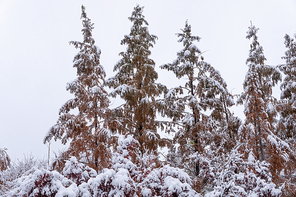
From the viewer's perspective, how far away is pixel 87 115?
11.0 metres

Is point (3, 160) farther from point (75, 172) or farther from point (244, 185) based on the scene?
point (244, 185)

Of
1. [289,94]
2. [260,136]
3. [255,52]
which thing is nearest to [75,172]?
[260,136]

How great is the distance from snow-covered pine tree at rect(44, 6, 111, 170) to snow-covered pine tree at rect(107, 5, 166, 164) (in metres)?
0.86

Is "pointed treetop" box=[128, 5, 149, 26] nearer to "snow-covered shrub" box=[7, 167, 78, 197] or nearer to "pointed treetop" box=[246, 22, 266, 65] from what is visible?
"pointed treetop" box=[246, 22, 266, 65]

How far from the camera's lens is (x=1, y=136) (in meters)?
126

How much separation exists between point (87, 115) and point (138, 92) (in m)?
2.84

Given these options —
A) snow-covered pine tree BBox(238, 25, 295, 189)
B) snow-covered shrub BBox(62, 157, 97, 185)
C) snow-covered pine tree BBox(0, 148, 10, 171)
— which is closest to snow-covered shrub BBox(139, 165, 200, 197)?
snow-covered shrub BBox(62, 157, 97, 185)

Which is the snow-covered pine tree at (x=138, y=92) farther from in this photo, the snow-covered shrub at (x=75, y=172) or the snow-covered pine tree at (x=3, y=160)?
the snow-covered shrub at (x=75, y=172)

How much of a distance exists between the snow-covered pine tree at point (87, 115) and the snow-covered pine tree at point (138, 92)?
0.86m

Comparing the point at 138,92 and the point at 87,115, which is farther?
the point at 138,92

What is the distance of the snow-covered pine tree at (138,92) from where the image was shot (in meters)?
11.1

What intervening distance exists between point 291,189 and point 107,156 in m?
7.31

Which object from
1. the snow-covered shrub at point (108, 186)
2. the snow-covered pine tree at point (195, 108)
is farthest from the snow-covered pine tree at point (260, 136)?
the snow-covered shrub at point (108, 186)

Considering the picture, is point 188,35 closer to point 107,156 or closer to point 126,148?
point 107,156
